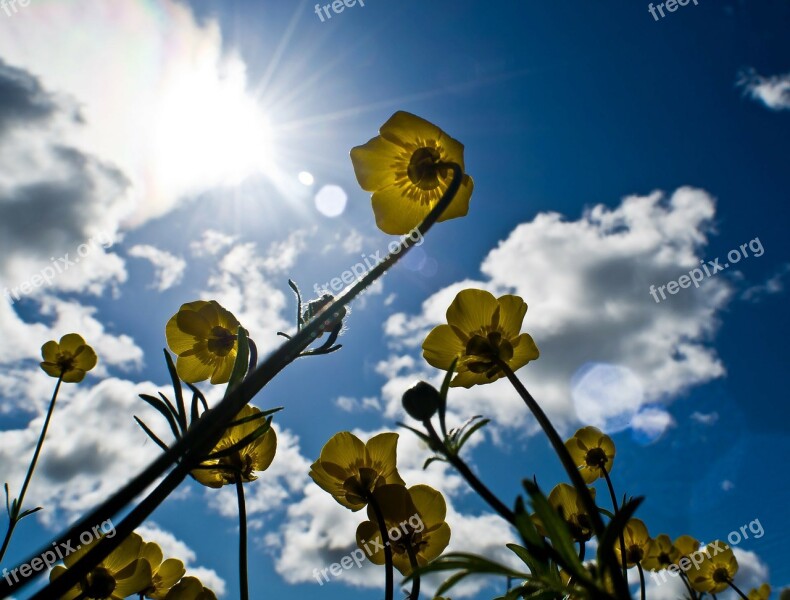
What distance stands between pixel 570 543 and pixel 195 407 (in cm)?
88

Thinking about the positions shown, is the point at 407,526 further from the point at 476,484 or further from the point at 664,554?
the point at 664,554

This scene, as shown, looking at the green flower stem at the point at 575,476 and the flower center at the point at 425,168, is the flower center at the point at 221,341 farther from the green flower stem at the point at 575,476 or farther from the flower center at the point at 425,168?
the green flower stem at the point at 575,476

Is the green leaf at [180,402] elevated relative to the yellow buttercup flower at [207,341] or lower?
lower

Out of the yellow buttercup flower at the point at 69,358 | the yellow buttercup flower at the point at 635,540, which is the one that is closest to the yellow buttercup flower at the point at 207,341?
the yellow buttercup flower at the point at 635,540

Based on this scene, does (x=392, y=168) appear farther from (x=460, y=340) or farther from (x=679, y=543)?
(x=679, y=543)

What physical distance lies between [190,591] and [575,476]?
1.60 metres

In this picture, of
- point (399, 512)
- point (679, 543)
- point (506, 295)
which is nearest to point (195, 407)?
point (399, 512)

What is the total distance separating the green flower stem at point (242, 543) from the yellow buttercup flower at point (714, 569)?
4268 mm

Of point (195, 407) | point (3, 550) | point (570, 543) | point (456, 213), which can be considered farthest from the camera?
point (3, 550)

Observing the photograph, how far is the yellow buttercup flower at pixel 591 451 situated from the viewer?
2957 millimetres

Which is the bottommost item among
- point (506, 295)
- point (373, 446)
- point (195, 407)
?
point (195, 407)

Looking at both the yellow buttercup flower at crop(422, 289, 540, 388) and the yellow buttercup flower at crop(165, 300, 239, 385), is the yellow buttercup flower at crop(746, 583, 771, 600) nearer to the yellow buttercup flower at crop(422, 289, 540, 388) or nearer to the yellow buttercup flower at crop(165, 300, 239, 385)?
the yellow buttercup flower at crop(422, 289, 540, 388)

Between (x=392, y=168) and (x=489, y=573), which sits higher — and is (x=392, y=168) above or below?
above

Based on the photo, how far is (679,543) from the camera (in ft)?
13.6
